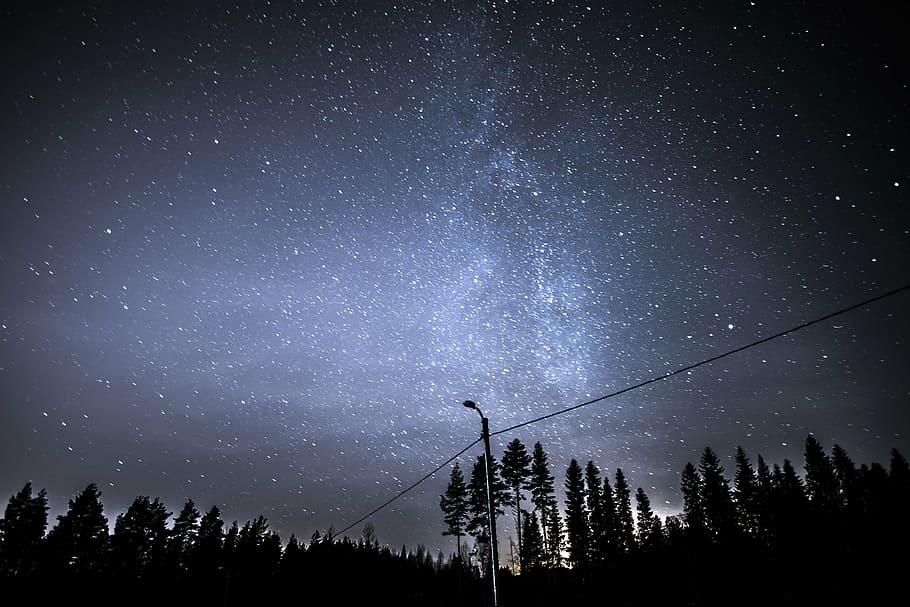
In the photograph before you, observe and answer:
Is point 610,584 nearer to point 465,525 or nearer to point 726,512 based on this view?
point 465,525

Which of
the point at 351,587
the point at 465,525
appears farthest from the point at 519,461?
the point at 351,587

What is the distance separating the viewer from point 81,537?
2694 inches

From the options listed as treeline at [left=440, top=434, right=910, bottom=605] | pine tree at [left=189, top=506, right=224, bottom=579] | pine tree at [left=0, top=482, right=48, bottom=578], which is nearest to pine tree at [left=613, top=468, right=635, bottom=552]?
treeline at [left=440, top=434, right=910, bottom=605]

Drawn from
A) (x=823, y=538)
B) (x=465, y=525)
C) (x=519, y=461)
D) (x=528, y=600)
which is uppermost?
(x=519, y=461)

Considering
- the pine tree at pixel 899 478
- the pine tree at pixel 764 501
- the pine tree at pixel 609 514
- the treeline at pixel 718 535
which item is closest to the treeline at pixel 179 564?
the treeline at pixel 718 535

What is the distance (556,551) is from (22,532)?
262ft

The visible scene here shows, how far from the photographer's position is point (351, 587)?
53875 mm

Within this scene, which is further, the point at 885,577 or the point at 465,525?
the point at 465,525

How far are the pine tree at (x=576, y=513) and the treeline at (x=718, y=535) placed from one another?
0.17 m

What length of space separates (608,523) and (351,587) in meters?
40.8

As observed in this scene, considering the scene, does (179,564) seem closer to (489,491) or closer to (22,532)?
(22,532)

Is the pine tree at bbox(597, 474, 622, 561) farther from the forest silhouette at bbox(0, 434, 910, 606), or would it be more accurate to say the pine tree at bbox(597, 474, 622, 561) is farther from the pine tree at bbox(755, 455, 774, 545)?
the pine tree at bbox(755, 455, 774, 545)

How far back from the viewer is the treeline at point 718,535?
27125 millimetres

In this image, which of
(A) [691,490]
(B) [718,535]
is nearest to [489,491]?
(B) [718,535]
